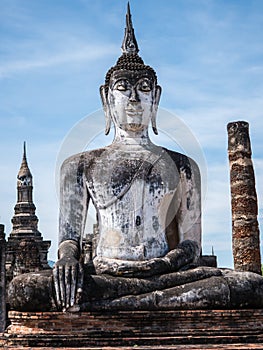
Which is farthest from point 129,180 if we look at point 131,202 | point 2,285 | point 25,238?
point 25,238

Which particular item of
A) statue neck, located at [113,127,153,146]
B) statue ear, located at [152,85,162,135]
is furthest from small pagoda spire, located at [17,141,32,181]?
statue neck, located at [113,127,153,146]

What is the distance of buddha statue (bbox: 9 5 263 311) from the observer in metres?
6.82

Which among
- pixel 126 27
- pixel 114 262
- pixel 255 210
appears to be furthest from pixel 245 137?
pixel 114 262

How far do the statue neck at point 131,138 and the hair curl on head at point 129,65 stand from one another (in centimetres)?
51

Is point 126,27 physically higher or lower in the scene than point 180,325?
higher

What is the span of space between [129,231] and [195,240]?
0.72 m

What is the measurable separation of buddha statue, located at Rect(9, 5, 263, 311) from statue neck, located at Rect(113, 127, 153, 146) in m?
0.01

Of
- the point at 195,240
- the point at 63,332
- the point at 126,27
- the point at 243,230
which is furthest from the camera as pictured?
the point at 243,230

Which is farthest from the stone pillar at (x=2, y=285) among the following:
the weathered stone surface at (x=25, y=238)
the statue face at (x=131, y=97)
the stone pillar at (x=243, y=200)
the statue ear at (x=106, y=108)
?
the statue face at (x=131, y=97)

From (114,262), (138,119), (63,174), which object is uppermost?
(138,119)

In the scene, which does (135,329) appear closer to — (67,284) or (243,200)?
(67,284)

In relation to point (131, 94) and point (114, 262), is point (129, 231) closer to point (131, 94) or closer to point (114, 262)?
point (114, 262)

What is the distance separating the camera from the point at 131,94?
25.8 feet

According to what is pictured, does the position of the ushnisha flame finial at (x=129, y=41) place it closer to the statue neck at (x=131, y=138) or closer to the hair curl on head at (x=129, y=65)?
the hair curl on head at (x=129, y=65)
